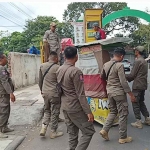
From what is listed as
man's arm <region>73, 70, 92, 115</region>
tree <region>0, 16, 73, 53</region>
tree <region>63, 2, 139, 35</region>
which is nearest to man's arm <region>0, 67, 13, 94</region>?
man's arm <region>73, 70, 92, 115</region>

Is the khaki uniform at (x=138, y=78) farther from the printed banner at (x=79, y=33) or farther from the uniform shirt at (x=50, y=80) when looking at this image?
the printed banner at (x=79, y=33)

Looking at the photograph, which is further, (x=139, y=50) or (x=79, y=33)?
(x=79, y=33)

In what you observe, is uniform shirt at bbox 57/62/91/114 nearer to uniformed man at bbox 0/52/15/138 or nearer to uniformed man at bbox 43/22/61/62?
uniformed man at bbox 0/52/15/138

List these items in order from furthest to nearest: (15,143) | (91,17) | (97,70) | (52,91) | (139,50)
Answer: (91,17) → (97,70) → (139,50) → (52,91) → (15,143)

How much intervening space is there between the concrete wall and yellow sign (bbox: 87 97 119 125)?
593 centimetres

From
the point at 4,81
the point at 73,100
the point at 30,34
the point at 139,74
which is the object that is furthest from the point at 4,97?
the point at 30,34

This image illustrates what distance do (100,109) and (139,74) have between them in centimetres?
120

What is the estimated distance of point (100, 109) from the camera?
18.0 feet

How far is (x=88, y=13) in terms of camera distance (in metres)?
9.18

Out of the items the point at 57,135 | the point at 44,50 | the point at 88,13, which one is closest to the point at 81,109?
the point at 57,135

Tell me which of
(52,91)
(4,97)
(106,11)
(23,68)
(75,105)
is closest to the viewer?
(75,105)

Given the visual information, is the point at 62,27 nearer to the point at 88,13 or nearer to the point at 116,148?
the point at 88,13

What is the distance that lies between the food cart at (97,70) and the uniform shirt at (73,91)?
2013 mm

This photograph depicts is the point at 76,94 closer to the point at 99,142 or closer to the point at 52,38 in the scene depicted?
the point at 99,142
